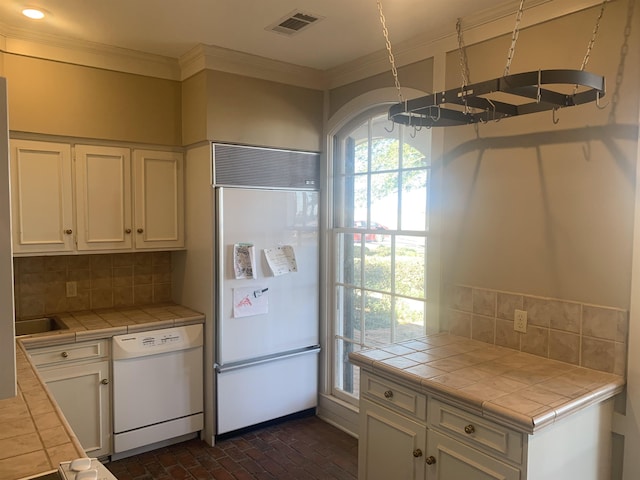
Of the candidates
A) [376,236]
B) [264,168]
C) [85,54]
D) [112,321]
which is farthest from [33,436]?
[85,54]

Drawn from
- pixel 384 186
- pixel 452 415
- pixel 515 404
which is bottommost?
pixel 452 415

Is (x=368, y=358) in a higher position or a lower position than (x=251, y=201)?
lower

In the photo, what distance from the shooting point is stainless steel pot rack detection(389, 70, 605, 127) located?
1544 mm

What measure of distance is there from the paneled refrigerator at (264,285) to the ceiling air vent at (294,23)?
0.82 meters

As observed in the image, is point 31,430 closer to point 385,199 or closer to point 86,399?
point 86,399

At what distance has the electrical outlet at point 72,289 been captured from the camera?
3.35 metres

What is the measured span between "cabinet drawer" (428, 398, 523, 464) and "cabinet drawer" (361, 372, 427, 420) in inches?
2.3

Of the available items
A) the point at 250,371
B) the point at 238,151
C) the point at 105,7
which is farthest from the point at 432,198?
the point at 105,7

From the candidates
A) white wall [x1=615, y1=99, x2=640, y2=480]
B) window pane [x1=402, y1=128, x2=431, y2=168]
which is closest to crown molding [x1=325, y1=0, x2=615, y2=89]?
window pane [x1=402, y1=128, x2=431, y2=168]

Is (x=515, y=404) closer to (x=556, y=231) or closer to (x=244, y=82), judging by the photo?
(x=556, y=231)

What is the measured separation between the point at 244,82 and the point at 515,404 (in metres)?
2.55

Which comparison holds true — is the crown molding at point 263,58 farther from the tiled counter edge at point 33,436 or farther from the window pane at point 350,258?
the tiled counter edge at point 33,436

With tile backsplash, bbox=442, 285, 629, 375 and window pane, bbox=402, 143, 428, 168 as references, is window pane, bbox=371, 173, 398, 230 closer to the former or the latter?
window pane, bbox=402, 143, 428, 168

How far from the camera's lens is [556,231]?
2.29 meters
